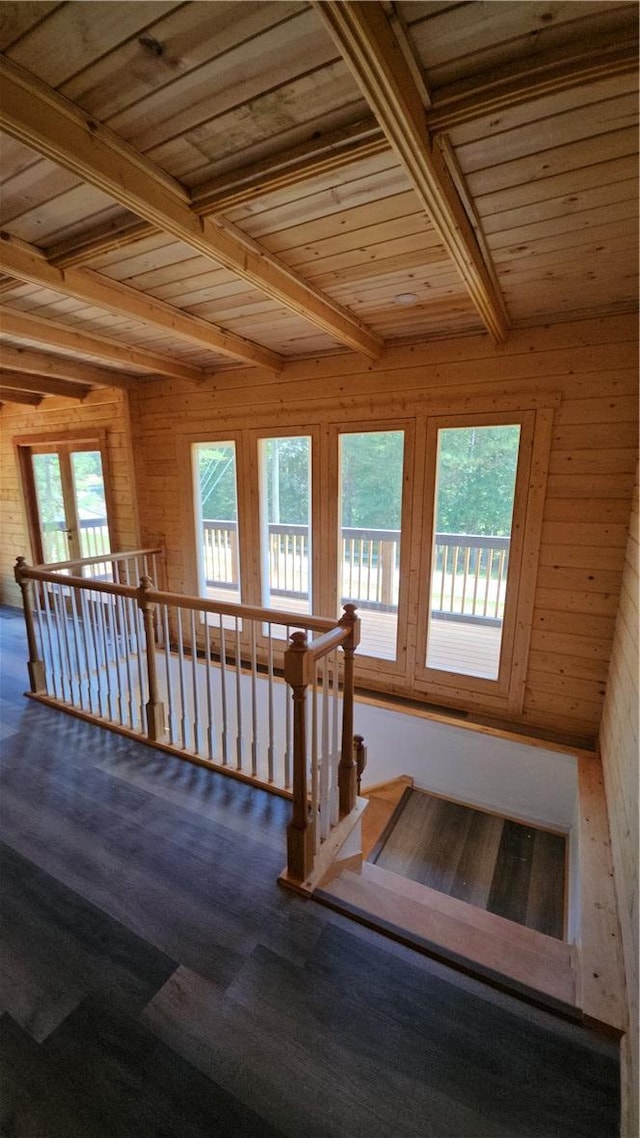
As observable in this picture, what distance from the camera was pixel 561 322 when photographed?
2.55 metres

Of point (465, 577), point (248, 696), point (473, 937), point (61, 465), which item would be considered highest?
point (61, 465)

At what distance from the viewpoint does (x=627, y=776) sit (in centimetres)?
172

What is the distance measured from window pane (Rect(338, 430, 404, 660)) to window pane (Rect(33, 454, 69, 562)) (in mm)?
3368

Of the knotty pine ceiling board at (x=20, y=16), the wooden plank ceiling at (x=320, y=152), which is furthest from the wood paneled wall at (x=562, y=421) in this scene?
the knotty pine ceiling board at (x=20, y=16)

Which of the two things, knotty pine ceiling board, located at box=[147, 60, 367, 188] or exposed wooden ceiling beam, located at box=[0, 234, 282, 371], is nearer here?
knotty pine ceiling board, located at box=[147, 60, 367, 188]

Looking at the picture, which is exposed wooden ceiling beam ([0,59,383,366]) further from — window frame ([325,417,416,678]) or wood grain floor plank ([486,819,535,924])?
wood grain floor plank ([486,819,535,924])

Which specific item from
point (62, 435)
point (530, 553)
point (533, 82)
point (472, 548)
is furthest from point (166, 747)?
point (62, 435)

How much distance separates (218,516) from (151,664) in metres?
2.98

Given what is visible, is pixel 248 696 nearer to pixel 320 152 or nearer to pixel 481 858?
pixel 481 858

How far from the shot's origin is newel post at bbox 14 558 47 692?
2.84m

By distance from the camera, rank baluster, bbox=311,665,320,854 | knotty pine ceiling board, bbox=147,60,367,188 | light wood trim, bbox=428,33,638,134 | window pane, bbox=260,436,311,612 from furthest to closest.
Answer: window pane, bbox=260,436,311,612
baluster, bbox=311,665,320,854
knotty pine ceiling board, bbox=147,60,367,188
light wood trim, bbox=428,33,638,134

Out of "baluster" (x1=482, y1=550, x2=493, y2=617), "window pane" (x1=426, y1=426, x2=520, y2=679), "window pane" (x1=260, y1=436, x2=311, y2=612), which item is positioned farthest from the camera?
"window pane" (x1=260, y1=436, x2=311, y2=612)

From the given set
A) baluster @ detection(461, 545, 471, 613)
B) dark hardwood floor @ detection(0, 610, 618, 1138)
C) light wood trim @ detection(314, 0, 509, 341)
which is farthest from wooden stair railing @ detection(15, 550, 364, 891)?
baluster @ detection(461, 545, 471, 613)

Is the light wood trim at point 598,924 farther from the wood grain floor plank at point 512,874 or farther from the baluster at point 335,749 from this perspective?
the baluster at point 335,749
